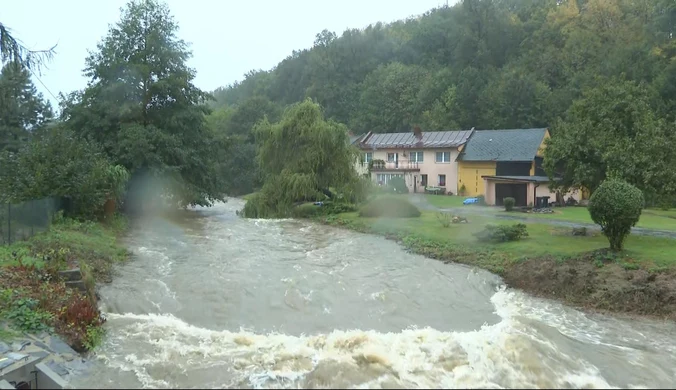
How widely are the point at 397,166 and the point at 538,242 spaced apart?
1458 inches

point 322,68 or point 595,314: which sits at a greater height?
point 322,68

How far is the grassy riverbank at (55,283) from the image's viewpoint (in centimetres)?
1105

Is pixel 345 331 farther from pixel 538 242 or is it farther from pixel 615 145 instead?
pixel 615 145

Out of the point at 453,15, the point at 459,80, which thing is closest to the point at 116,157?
the point at 459,80

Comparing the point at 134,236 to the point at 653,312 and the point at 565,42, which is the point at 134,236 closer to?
the point at 653,312

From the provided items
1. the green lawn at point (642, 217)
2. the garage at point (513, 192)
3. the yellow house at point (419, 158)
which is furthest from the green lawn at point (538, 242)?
the yellow house at point (419, 158)

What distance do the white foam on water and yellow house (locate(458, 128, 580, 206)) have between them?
29077mm

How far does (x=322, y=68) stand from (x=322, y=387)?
91.3 meters

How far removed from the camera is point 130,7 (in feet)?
116

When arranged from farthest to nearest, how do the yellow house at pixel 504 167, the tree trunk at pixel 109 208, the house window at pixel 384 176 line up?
the house window at pixel 384 176 → the yellow house at pixel 504 167 → the tree trunk at pixel 109 208

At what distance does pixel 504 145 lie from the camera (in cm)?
4962

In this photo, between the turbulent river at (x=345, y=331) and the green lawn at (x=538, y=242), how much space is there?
7.90 feet

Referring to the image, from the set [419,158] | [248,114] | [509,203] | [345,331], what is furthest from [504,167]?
[248,114]

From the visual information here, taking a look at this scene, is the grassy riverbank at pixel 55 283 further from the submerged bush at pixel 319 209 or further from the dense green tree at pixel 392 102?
the dense green tree at pixel 392 102
